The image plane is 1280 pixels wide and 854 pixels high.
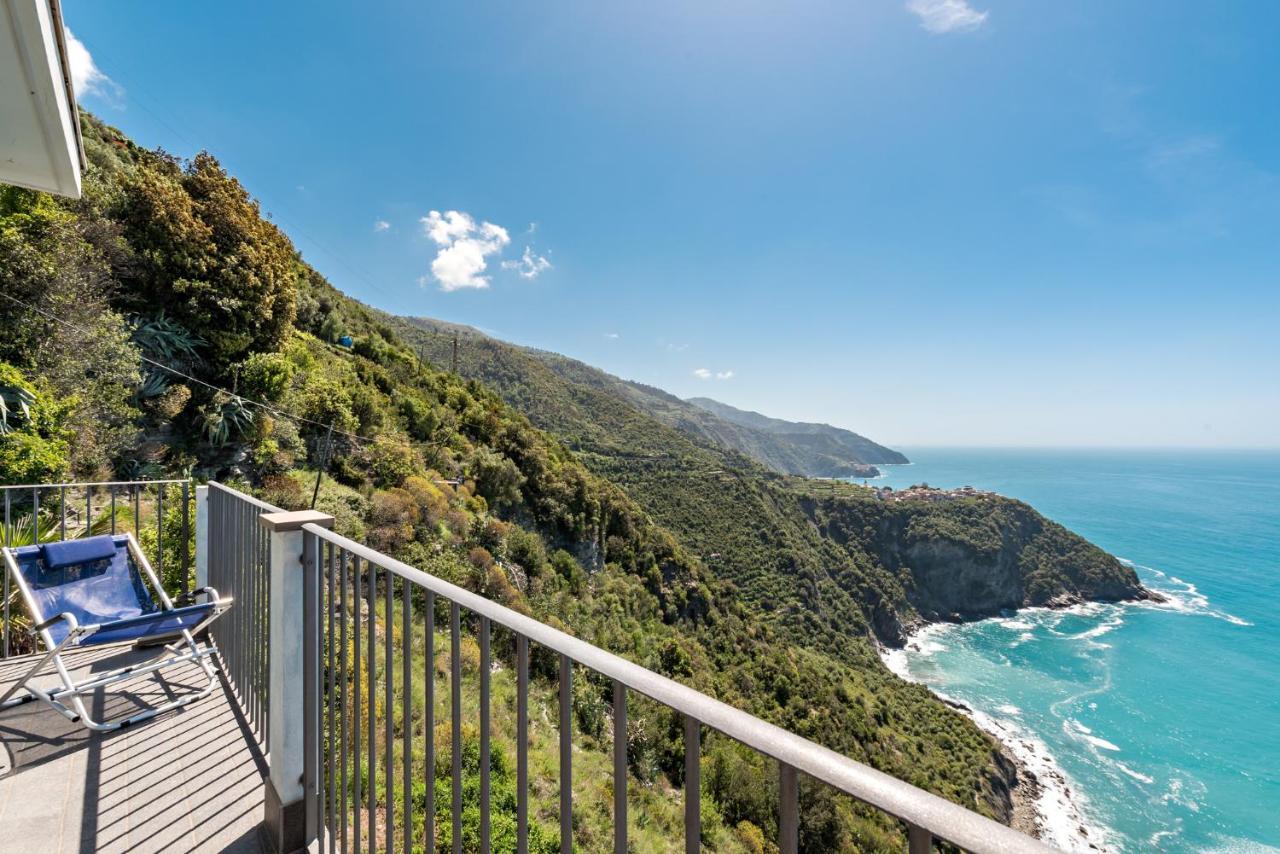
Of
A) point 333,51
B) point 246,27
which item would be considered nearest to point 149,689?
point 333,51

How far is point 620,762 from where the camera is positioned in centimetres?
78

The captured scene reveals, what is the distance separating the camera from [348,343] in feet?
67.6

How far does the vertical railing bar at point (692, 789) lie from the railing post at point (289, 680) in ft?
5.51

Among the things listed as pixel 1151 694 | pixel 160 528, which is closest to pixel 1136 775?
pixel 1151 694

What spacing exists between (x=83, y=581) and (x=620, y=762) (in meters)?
4.13

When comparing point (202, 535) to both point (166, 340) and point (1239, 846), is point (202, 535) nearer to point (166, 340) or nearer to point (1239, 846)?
point (166, 340)

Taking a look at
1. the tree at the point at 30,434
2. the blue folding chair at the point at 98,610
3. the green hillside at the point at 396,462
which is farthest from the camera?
the green hillside at the point at 396,462

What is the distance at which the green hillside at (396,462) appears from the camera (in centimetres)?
742

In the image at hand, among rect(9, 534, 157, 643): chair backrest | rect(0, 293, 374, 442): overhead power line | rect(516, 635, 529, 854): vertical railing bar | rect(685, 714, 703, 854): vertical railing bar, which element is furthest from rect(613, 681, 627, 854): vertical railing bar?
rect(0, 293, 374, 442): overhead power line

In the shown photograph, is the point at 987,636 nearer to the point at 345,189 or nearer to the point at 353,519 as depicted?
the point at 353,519

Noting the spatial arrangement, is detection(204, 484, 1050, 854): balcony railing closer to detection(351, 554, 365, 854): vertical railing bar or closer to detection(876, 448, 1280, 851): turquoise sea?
detection(351, 554, 365, 854): vertical railing bar

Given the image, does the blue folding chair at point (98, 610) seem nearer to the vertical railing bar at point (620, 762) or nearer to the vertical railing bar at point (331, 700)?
the vertical railing bar at point (331, 700)

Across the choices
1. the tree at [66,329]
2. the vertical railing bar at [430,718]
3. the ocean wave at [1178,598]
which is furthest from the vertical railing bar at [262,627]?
the ocean wave at [1178,598]

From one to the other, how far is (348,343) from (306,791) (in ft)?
72.3
